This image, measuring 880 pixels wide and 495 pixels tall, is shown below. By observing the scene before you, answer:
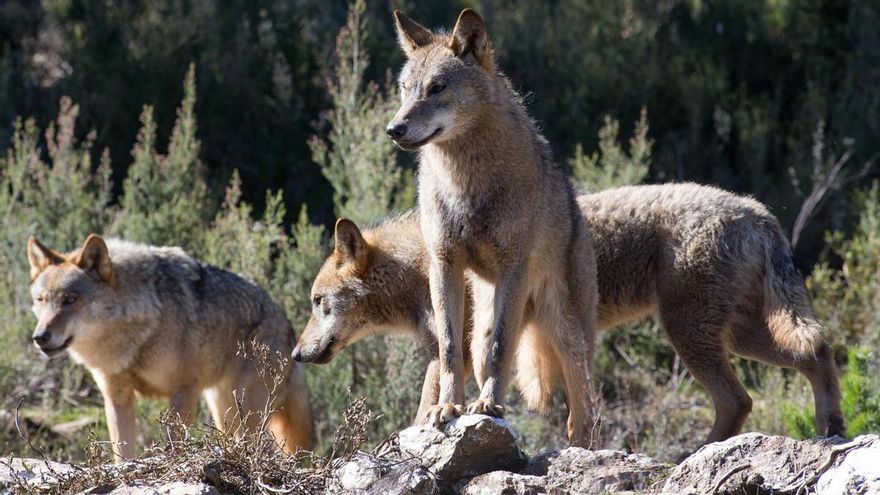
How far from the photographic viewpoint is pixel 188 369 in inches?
295

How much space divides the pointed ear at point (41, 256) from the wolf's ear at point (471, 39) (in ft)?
10.2

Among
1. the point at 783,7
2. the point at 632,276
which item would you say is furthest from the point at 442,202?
the point at 783,7

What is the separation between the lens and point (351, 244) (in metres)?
6.70

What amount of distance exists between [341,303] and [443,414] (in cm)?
191

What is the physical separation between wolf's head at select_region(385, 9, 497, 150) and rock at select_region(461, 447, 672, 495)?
5.15 ft

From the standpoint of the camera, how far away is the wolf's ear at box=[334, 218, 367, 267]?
664 centimetres

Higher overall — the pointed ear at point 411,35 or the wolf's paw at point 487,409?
the pointed ear at point 411,35

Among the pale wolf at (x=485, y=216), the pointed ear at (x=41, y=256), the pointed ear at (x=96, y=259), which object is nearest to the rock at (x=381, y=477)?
the pale wolf at (x=485, y=216)

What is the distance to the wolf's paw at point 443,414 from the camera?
16.3 feet

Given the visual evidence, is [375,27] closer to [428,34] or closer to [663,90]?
[663,90]

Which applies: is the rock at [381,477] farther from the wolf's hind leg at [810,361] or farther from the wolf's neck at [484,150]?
the wolf's hind leg at [810,361]

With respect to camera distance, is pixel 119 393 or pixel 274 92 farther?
pixel 274 92

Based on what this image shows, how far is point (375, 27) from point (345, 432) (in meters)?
9.45

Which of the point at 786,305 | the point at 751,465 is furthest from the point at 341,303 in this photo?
the point at 751,465
